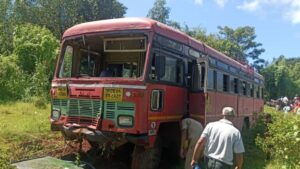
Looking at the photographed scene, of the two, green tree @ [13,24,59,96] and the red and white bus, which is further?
green tree @ [13,24,59,96]

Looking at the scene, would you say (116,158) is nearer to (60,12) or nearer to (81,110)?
(81,110)

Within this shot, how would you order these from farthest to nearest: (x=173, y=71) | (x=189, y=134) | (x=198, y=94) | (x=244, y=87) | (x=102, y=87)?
(x=244, y=87) → (x=198, y=94) → (x=173, y=71) → (x=189, y=134) → (x=102, y=87)

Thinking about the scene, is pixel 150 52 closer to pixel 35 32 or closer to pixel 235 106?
pixel 235 106

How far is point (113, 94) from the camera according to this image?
344 inches

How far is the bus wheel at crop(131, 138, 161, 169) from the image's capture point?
358 inches

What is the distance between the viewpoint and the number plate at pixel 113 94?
28.4 ft

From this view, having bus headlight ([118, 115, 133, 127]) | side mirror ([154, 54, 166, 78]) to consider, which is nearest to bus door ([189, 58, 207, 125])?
side mirror ([154, 54, 166, 78])

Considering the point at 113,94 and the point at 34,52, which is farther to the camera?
the point at 34,52

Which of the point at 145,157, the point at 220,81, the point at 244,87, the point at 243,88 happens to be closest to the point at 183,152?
the point at 145,157

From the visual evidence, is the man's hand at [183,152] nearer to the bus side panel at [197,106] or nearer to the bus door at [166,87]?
the bus door at [166,87]

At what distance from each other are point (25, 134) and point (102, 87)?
4782mm

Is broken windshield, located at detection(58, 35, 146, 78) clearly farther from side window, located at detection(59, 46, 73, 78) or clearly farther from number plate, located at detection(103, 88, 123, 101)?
number plate, located at detection(103, 88, 123, 101)

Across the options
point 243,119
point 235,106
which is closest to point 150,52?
point 235,106

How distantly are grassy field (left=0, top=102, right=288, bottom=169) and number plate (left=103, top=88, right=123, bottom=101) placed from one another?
220cm
